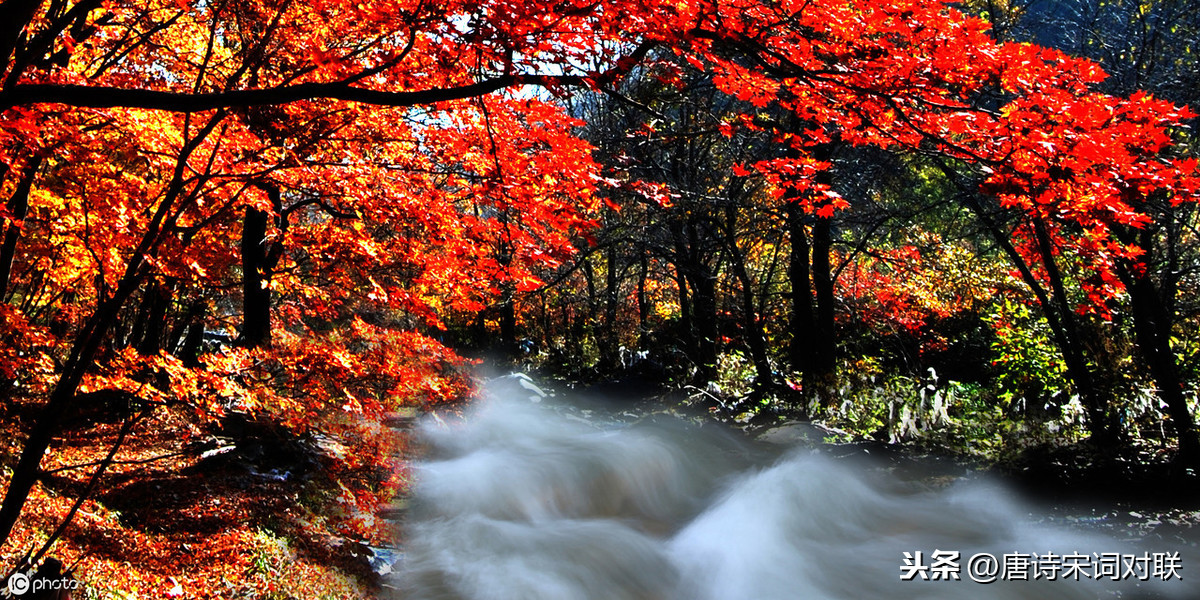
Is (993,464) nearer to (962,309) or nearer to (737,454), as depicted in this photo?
(737,454)

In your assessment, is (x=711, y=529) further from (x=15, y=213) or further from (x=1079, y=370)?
(x=15, y=213)

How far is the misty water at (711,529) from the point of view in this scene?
668cm

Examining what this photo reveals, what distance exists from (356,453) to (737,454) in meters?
5.69

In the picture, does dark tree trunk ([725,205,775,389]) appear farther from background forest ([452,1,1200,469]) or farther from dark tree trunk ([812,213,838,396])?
dark tree trunk ([812,213,838,396])

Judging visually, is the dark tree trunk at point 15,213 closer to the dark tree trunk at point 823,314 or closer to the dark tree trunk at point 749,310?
the dark tree trunk at point 749,310

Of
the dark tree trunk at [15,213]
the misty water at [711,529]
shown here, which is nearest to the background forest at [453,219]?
the dark tree trunk at [15,213]

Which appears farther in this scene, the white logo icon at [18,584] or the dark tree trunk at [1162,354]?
the dark tree trunk at [1162,354]

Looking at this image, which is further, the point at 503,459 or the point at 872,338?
the point at 872,338

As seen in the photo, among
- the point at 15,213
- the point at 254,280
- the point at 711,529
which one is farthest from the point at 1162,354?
the point at 254,280

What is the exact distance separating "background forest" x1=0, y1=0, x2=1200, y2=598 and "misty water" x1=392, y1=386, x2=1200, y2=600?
86 centimetres

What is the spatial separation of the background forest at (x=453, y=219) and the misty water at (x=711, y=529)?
2.82 feet

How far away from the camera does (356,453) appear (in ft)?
32.6

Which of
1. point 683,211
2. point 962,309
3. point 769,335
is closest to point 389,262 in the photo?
point 683,211

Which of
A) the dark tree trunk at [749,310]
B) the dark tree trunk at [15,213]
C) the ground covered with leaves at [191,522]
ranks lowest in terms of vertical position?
the ground covered with leaves at [191,522]
